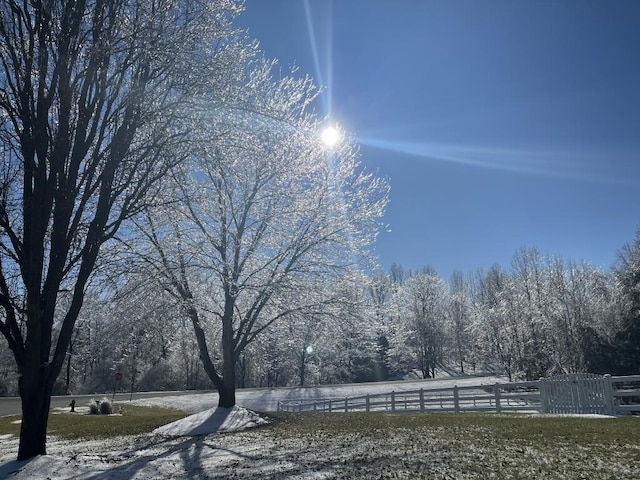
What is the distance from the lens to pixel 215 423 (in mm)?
15586

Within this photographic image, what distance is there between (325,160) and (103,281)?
9.51m

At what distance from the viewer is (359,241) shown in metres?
20.3

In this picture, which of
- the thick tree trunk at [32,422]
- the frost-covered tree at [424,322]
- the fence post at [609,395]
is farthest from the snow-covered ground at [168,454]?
the frost-covered tree at [424,322]

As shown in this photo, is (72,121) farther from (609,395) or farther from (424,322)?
(424,322)

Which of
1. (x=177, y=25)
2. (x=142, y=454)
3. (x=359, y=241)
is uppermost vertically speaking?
(x=177, y=25)

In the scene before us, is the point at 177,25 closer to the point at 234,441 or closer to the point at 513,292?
the point at 234,441

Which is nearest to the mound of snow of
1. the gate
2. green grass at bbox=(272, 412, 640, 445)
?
green grass at bbox=(272, 412, 640, 445)

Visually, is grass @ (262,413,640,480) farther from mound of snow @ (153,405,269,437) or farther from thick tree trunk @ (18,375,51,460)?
thick tree trunk @ (18,375,51,460)

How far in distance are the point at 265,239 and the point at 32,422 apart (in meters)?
11.0

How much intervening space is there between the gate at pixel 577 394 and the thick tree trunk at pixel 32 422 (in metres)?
13.5

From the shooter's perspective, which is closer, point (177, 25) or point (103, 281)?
point (177, 25)

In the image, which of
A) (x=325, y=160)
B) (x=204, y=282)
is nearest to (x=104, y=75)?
(x=204, y=282)

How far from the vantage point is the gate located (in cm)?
1422

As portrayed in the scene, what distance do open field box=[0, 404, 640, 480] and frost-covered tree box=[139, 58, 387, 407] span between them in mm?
5831
